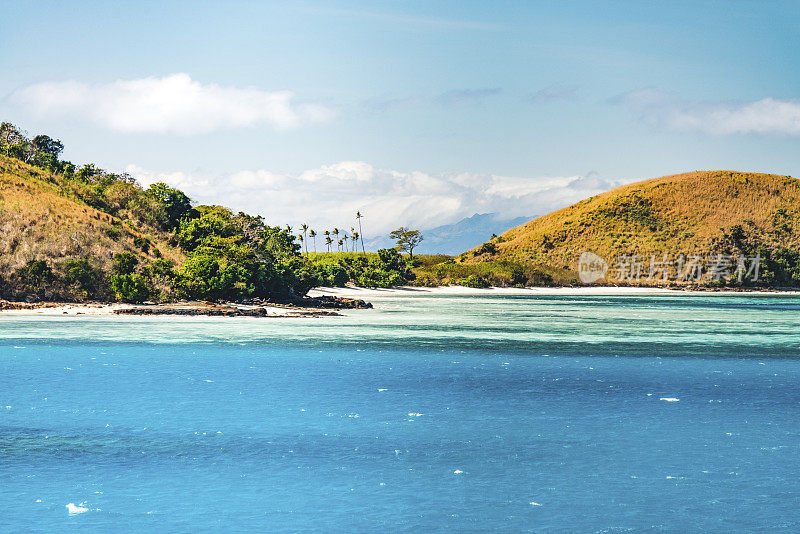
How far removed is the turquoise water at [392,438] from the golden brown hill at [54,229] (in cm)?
2909

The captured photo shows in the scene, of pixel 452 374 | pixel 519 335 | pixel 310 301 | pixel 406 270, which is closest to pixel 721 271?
pixel 406 270

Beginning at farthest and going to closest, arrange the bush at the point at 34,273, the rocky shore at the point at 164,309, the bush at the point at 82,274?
the bush at the point at 82,274
the bush at the point at 34,273
the rocky shore at the point at 164,309

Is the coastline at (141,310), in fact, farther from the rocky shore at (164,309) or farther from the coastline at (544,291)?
the coastline at (544,291)

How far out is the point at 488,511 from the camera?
16.1 m

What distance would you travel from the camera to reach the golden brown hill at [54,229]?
7219 centimetres

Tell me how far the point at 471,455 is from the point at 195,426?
28.8 feet

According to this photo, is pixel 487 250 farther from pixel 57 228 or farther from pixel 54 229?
pixel 54 229

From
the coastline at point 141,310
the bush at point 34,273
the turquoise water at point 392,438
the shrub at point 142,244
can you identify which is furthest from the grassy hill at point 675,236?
the turquoise water at point 392,438

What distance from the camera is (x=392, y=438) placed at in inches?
878

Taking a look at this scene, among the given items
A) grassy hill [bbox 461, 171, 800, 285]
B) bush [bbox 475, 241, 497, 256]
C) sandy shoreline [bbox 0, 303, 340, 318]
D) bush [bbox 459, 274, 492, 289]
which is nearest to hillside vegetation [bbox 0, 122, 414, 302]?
sandy shoreline [bbox 0, 303, 340, 318]

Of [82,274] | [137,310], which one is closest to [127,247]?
[82,274]

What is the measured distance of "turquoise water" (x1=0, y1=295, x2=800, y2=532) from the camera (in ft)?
52.6

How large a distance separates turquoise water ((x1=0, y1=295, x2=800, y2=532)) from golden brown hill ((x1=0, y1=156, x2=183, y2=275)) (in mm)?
29090

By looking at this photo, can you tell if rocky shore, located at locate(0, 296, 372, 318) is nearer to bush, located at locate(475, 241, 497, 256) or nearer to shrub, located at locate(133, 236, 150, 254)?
shrub, located at locate(133, 236, 150, 254)
